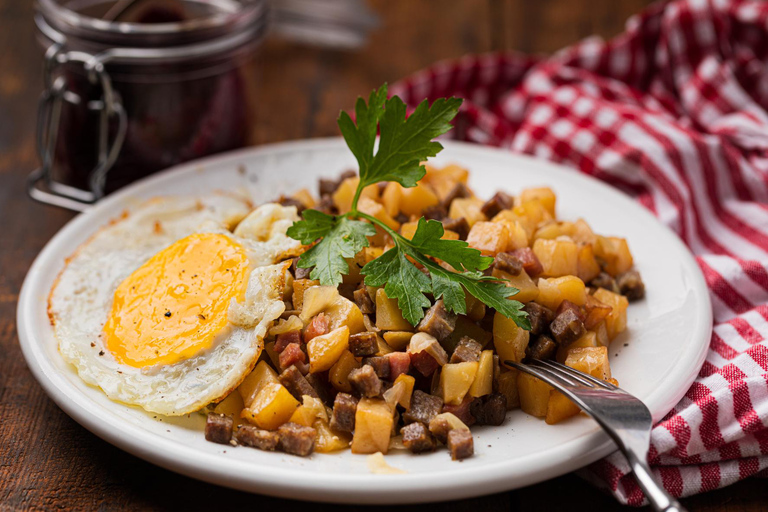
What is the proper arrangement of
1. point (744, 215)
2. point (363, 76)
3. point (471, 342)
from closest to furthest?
point (471, 342)
point (744, 215)
point (363, 76)

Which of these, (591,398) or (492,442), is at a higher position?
(591,398)

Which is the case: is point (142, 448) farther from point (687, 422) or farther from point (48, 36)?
point (48, 36)

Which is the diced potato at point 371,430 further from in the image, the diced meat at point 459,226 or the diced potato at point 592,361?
the diced meat at point 459,226

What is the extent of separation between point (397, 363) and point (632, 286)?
1.46 m

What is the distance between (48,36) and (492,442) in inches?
151

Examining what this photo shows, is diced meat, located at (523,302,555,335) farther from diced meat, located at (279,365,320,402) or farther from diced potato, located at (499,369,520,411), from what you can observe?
diced meat, located at (279,365,320,402)

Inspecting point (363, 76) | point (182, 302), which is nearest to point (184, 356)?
point (182, 302)

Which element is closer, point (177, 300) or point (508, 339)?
point (508, 339)

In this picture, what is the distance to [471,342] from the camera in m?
3.47

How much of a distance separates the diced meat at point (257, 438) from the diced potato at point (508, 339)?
1043mm

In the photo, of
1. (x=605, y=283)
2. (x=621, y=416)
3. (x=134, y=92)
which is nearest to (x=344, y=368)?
(x=621, y=416)

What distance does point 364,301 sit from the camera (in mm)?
3605

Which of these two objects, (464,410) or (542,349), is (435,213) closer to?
(542,349)

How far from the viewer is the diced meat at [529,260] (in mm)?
3773
